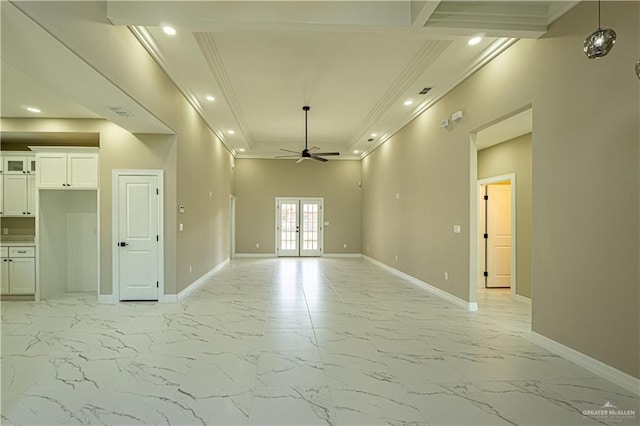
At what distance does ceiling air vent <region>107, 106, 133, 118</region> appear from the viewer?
382 cm

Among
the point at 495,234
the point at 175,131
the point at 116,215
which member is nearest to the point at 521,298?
the point at 495,234

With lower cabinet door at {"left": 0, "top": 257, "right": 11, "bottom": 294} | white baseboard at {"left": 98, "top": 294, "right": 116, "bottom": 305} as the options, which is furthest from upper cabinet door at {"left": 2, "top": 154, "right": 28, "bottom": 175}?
white baseboard at {"left": 98, "top": 294, "right": 116, "bottom": 305}

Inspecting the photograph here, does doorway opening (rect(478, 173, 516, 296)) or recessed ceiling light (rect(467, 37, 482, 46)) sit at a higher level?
recessed ceiling light (rect(467, 37, 482, 46))

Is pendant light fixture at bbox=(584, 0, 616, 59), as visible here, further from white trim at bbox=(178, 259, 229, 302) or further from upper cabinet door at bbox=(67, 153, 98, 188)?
upper cabinet door at bbox=(67, 153, 98, 188)

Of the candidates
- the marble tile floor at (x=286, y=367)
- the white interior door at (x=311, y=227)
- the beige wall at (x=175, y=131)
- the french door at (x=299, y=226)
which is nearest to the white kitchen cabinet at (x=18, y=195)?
the marble tile floor at (x=286, y=367)

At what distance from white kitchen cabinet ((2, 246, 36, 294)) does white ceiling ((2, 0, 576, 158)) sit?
85.4 inches

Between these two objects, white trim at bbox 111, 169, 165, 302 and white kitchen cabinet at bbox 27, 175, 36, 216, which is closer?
white trim at bbox 111, 169, 165, 302

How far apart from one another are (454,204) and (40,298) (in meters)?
6.67

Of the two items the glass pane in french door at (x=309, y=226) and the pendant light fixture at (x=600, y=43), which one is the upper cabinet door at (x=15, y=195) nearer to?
the glass pane in french door at (x=309, y=226)


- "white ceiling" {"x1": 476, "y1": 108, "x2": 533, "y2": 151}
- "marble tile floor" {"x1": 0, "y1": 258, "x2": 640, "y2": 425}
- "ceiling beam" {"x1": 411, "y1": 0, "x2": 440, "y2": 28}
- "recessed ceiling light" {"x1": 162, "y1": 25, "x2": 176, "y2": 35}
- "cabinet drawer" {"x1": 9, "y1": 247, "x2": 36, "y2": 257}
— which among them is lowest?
"marble tile floor" {"x1": 0, "y1": 258, "x2": 640, "y2": 425}

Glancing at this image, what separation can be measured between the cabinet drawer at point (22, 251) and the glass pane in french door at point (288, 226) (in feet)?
21.9

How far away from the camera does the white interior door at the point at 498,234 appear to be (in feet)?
20.6

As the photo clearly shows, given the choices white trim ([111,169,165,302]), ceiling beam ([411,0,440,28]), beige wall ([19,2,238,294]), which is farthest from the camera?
white trim ([111,169,165,302])

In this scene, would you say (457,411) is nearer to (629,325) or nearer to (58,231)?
(629,325)
